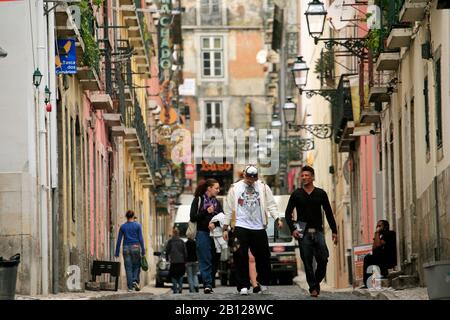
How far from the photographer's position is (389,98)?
33.3 meters

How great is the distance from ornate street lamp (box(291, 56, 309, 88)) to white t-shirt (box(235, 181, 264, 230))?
1495 centimetres

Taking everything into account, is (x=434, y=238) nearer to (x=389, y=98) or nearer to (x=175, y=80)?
(x=389, y=98)

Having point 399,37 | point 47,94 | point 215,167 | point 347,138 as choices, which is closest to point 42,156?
point 47,94

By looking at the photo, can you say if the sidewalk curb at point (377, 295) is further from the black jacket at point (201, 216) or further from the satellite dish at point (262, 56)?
the satellite dish at point (262, 56)

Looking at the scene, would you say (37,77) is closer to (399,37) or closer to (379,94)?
(399,37)

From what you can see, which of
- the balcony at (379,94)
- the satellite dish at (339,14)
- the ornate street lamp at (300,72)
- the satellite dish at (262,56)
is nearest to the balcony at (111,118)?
the ornate street lamp at (300,72)

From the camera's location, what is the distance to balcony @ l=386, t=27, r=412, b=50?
2727 cm

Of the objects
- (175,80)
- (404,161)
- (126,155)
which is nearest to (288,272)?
(126,155)

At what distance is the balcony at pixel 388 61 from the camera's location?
30203 mm

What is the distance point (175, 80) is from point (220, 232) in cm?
5904

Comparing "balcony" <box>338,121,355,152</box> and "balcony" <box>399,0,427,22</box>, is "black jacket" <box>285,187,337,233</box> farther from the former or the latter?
"balcony" <box>338,121,355,152</box>

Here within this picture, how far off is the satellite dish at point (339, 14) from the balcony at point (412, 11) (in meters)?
8.08

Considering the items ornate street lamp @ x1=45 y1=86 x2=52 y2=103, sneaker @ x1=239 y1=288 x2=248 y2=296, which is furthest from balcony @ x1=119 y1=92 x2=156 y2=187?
sneaker @ x1=239 y1=288 x2=248 y2=296

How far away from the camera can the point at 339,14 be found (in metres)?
33.9
